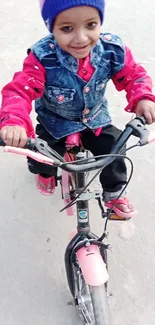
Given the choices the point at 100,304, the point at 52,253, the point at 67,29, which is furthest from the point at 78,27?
the point at 52,253

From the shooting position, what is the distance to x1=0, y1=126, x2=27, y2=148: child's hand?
1229mm

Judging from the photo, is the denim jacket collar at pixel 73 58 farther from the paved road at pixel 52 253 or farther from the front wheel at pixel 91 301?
the paved road at pixel 52 253

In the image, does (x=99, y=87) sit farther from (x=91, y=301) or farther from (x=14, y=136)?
(x=91, y=301)

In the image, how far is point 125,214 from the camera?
204cm

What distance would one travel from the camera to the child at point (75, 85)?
4.42ft

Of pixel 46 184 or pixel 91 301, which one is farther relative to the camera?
pixel 46 184

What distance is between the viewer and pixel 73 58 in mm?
1555

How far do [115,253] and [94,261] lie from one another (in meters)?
0.58

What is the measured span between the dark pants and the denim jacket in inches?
2.2

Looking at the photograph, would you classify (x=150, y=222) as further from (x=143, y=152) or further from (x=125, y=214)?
(x=143, y=152)

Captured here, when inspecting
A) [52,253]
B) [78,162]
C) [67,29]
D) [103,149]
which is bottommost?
[52,253]

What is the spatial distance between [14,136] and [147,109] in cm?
42

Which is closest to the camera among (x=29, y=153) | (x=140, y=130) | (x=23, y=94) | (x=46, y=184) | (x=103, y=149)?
(x=29, y=153)

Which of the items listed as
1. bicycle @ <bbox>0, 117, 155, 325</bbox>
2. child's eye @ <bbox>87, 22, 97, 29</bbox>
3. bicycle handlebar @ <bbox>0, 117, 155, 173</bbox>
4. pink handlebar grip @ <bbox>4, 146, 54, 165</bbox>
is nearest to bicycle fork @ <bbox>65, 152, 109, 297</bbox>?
bicycle @ <bbox>0, 117, 155, 325</bbox>
